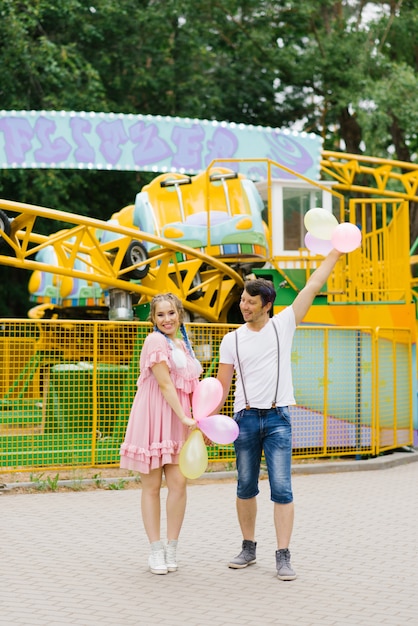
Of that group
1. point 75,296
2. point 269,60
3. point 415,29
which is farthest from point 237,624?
point 269,60

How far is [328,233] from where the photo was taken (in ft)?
23.2

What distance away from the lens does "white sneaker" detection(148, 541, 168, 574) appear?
6492 millimetres

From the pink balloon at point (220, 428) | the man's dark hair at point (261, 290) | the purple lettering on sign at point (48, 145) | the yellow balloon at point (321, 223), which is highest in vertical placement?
the purple lettering on sign at point (48, 145)

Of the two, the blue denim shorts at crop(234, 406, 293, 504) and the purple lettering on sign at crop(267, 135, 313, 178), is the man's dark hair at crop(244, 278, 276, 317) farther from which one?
the purple lettering on sign at crop(267, 135, 313, 178)

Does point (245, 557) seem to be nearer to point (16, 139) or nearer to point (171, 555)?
point (171, 555)

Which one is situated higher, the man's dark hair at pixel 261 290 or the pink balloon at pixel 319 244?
the pink balloon at pixel 319 244

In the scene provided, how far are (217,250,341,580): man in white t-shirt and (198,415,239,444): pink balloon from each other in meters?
0.27

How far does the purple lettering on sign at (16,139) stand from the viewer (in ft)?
52.7

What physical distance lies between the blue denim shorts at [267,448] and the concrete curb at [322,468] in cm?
426

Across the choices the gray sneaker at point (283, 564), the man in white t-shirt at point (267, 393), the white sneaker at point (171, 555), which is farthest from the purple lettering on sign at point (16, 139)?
the gray sneaker at point (283, 564)

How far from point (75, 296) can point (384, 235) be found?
6725mm

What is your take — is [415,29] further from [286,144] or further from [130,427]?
[130,427]

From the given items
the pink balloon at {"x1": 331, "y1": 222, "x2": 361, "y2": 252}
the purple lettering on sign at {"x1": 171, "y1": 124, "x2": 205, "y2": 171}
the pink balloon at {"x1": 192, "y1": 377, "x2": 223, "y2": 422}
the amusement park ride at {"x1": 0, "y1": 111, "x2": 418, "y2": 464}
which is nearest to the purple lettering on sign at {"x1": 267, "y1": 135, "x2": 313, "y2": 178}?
the amusement park ride at {"x1": 0, "y1": 111, "x2": 418, "y2": 464}

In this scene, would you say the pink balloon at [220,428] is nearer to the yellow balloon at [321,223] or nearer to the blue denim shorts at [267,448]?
the blue denim shorts at [267,448]
